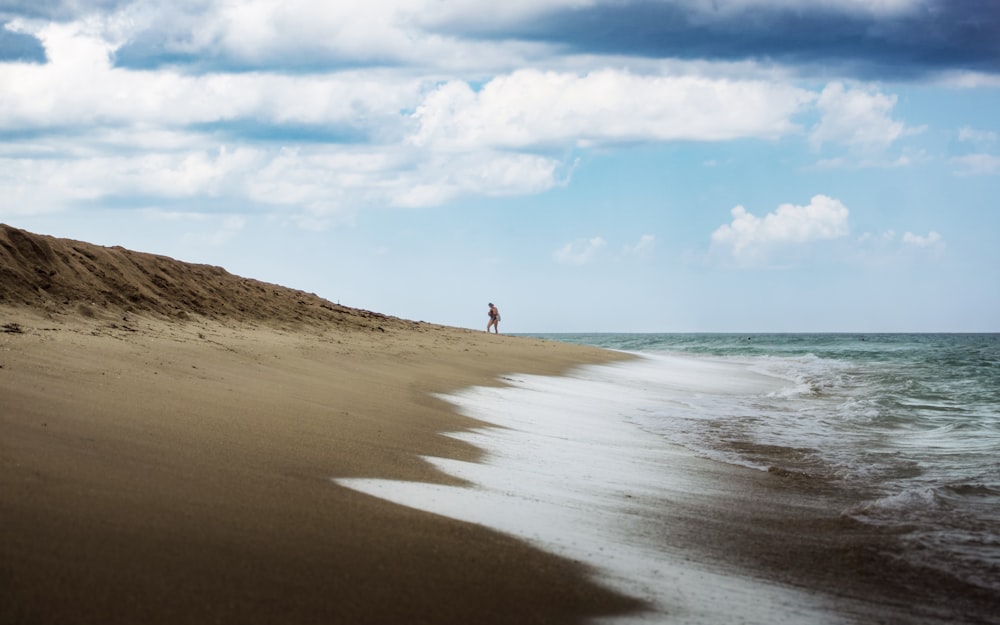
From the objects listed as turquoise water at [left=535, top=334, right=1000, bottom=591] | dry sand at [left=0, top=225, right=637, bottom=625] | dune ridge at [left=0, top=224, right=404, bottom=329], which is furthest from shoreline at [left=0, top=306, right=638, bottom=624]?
dune ridge at [left=0, top=224, right=404, bottom=329]

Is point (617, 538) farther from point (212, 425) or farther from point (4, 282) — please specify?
point (4, 282)

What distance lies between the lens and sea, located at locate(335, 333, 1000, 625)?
168 inches

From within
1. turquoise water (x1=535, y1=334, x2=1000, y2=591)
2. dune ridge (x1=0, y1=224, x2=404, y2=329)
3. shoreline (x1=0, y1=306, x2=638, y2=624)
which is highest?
dune ridge (x1=0, y1=224, x2=404, y2=329)

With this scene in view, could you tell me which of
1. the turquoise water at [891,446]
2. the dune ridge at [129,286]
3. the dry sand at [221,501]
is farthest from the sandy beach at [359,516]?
the dune ridge at [129,286]

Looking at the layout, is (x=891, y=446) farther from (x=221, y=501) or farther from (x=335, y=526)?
(x=221, y=501)

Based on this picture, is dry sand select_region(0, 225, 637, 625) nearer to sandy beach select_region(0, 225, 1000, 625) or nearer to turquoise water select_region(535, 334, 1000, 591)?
sandy beach select_region(0, 225, 1000, 625)

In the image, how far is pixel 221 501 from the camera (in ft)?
14.1

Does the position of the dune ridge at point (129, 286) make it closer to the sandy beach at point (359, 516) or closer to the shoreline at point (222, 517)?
the sandy beach at point (359, 516)

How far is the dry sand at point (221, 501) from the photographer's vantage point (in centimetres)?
315

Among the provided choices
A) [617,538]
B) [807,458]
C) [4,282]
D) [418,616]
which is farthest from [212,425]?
[4,282]

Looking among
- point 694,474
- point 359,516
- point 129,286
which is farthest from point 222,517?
point 129,286

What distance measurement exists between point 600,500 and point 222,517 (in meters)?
2.70

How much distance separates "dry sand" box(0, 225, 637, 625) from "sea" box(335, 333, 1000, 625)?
37 centimetres

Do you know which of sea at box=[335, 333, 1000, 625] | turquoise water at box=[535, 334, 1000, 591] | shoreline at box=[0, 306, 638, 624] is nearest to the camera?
shoreline at box=[0, 306, 638, 624]
